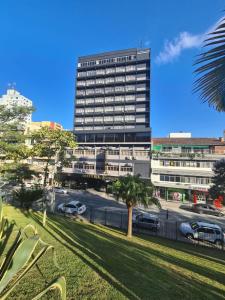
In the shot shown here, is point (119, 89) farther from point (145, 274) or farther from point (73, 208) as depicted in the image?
point (145, 274)

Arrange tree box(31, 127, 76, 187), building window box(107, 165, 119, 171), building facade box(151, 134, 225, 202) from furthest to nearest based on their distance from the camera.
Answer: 1. building window box(107, 165, 119, 171)
2. building facade box(151, 134, 225, 202)
3. tree box(31, 127, 76, 187)

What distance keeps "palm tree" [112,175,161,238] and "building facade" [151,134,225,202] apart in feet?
104

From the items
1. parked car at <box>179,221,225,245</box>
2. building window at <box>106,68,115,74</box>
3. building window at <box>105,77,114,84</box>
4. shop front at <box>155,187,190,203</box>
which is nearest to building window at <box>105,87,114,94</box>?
building window at <box>105,77,114,84</box>

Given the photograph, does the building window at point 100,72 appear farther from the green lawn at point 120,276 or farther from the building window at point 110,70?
the green lawn at point 120,276

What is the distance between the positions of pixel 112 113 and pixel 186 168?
34.8 m

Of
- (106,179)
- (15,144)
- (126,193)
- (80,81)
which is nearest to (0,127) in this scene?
(15,144)

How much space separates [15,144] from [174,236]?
55.1ft

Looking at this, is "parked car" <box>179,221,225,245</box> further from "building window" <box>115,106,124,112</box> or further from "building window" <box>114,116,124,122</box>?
"building window" <box>115,106,124,112</box>

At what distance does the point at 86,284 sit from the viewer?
255 inches

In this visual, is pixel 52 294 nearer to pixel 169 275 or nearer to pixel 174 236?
pixel 169 275

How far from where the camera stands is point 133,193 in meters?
18.0

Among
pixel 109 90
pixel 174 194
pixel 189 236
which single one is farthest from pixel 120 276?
pixel 109 90

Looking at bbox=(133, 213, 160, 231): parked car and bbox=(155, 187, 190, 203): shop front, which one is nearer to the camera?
bbox=(133, 213, 160, 231): parked car

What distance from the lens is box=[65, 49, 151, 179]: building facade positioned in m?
58.3
